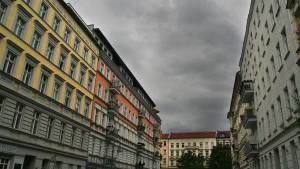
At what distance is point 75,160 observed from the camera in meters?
26.5

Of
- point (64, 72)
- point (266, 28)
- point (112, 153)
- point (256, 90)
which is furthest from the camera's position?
point (112, 153)

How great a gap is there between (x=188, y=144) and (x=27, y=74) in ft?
306

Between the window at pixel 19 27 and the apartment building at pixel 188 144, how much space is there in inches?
3517

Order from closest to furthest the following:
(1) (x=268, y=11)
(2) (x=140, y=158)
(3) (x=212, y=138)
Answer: (1) (x=268, y=11) → (2) (x=140, y=158) → (3) (x=212, y=138)

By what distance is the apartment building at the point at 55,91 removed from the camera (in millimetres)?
18594

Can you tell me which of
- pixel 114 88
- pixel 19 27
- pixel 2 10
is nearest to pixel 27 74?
pixel 19 27

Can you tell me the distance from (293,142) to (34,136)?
60.6 feet

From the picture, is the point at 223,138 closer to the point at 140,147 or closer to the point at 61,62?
the point at 140,147

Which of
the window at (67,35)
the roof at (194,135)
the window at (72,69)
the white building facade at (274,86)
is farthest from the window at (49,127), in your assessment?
the roof at (194,135)

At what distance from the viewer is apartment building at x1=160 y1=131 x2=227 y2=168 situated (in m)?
103

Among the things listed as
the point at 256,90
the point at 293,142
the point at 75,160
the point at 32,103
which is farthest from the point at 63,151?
the point at 256,90

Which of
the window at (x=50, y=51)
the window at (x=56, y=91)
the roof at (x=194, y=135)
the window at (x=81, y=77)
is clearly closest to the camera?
the window at (x=50, y=51)

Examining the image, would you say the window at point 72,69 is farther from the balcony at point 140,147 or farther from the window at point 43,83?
the balcony at point 140,147

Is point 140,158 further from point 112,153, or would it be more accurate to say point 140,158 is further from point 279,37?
point 279,37
